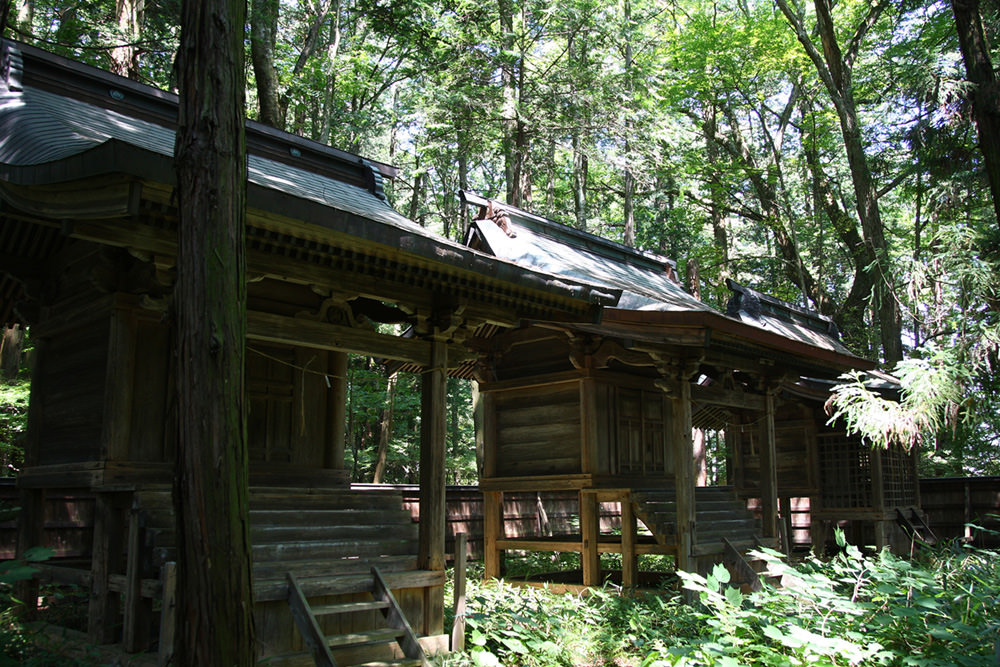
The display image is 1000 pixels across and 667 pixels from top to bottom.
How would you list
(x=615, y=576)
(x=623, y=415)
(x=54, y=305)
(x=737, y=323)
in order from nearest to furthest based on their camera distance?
(x=54, y=305) → (x=737, y=323) → (x=623, y=415) → (x=615, y=576)

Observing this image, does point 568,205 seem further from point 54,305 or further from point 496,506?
point 54,305

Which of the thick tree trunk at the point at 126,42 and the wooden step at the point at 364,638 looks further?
the thick tree trunk at the point at 126,42

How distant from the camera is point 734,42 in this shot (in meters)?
20.8

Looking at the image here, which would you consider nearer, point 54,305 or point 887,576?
point 887,576

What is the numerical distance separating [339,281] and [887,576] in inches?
195

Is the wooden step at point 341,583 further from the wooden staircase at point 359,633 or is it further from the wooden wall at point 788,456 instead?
the wooden wall at point 788,456

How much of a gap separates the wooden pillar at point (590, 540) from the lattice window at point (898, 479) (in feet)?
22.2

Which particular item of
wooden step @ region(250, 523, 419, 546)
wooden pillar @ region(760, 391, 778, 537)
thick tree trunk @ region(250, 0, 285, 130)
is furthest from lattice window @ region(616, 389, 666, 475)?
thick tree trunk @ region(250, 0, 285, 130)

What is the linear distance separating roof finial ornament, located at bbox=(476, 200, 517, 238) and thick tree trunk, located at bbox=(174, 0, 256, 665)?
7764 millimetres

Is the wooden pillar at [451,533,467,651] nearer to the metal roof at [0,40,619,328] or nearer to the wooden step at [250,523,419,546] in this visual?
the wooden step at [250,523,419,546]

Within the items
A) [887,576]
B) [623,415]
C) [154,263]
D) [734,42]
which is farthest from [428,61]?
[887,576]

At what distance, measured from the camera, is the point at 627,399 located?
464 inches

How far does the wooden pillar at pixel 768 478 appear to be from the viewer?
→ 11.9 metres

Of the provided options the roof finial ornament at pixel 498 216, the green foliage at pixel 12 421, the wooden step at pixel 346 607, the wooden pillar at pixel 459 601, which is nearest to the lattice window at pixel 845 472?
the roof finial ornament at pixel 498 216
